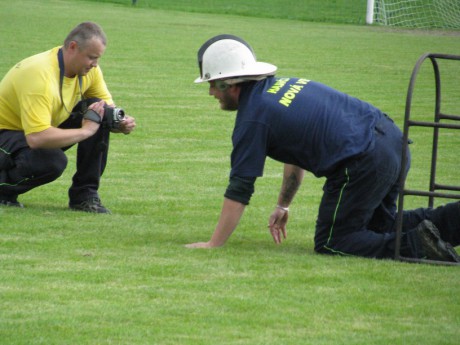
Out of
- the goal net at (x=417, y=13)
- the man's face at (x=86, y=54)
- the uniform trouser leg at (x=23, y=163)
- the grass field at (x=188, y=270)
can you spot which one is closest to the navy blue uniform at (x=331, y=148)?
the grass field at (x=188, y=270)

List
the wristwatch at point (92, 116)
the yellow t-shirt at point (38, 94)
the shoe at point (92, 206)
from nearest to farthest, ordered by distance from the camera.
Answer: the yellow t-shirt at point (38, 94) → the wristwatch at point (92, 116) → the shoe at point (92, 206)

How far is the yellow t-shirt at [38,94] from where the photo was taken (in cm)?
747

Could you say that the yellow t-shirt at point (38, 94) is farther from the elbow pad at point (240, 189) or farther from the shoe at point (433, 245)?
the shoe at point (433, 245)

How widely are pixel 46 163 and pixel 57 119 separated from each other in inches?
13.0

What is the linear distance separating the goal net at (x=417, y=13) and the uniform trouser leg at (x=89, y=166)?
2470 cm

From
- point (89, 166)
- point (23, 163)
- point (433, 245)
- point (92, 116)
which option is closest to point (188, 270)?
point (433, 245)

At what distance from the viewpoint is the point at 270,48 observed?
22312mm

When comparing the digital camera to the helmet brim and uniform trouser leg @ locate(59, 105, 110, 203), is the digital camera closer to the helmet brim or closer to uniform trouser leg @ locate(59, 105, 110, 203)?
uniform trouser leg @ locate(59, 105, 110, 203)

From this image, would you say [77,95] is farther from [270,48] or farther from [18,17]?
[18,17]

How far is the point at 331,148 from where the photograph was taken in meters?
6.54

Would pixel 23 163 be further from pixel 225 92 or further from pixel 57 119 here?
pixel 225 92

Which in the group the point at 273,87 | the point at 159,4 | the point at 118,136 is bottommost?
the point at 159,4

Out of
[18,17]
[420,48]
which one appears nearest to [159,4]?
[18,17]

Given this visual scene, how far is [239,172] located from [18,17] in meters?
20.9
